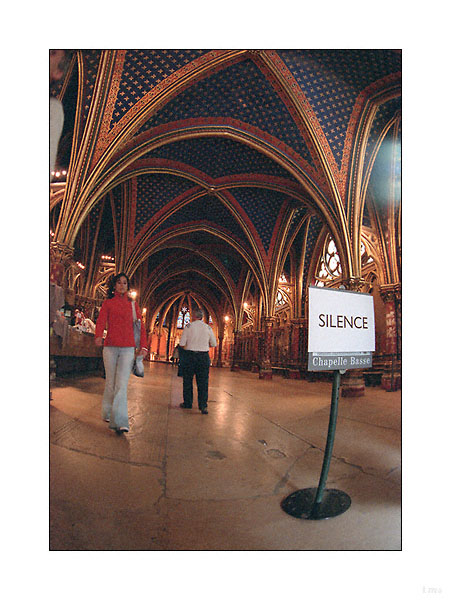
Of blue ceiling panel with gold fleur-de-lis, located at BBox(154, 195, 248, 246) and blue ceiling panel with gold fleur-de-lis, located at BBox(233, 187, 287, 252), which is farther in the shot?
blue ceiling panel with gold fleur-de-lis, located at BBox(154, 195, 248, 246)

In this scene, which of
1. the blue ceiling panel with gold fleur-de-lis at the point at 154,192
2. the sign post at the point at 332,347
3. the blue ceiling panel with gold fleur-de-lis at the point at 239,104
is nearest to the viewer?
the sign post at the point at 332,347

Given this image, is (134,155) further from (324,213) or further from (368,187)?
(368,187)

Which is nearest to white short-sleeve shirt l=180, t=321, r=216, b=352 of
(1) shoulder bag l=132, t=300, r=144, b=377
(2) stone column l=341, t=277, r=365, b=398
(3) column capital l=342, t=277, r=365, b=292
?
(1) shoulder bag l=132, t=300, r=144, b=377

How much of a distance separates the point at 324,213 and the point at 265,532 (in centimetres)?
602

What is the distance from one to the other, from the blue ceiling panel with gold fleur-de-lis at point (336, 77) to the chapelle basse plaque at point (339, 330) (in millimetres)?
1431

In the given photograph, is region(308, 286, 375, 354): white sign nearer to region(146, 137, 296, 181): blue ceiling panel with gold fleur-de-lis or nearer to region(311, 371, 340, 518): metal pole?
region(311, 371, 340, 518): metal pole

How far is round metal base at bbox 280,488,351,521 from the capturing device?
1.29 m

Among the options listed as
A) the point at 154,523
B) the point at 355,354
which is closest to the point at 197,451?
the point at 154,523

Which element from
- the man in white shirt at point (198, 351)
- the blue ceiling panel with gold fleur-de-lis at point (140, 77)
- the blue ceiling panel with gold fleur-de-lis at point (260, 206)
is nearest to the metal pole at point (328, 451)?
the man in white shirt at point (198, 351)

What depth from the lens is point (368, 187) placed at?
5.31 metres

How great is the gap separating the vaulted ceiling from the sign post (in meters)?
0.82

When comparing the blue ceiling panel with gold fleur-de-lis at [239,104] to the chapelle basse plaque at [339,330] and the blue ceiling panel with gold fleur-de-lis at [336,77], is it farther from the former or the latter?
the chapelle basse plaque at [339,330]

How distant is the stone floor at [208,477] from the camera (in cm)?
119

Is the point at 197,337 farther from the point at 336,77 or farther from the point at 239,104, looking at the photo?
the point at 239,104
